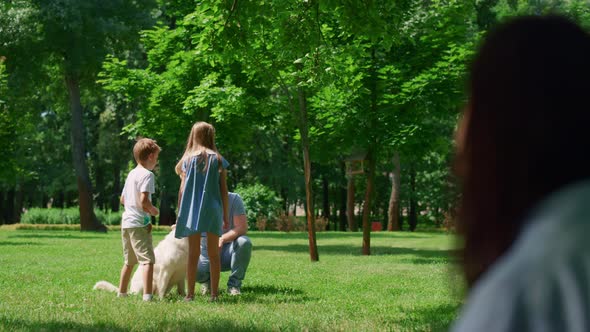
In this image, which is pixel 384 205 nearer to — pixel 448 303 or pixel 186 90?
pixel 186 90

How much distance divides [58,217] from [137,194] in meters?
40.1

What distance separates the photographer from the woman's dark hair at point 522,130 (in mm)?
1104

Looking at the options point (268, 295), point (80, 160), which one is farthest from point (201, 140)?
point (80, 160)

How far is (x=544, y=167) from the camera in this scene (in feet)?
3.64

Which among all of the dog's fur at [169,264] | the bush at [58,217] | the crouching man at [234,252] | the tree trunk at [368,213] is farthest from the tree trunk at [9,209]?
the dog's fur at [169,264]

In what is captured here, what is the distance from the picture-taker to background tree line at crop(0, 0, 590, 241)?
31.9 ft

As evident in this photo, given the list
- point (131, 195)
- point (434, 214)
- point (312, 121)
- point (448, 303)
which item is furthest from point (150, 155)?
point (434, 214)

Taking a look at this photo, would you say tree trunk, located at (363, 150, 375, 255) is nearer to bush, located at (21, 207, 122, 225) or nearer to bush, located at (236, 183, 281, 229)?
bush, located at (236, 183, 281, 229)

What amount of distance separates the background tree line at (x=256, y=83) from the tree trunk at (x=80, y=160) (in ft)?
0.27

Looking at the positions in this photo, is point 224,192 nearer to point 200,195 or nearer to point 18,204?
point 200,195

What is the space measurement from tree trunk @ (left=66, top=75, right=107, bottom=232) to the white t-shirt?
29202 mm

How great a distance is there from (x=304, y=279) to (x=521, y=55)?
11253 millimetres

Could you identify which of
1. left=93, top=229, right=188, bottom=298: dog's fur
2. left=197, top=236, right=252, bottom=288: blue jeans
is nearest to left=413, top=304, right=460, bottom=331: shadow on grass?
left=197, top=236, right=252, bottom=288: blue jeans

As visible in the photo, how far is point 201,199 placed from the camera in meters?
8.81
